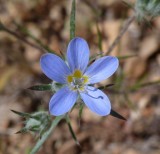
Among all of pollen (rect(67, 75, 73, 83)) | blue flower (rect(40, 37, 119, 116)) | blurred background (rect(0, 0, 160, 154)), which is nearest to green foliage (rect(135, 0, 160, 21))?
blue flower (rect(40, 37, 119, 116))

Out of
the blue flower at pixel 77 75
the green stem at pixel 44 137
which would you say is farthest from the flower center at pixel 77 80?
the green stem at pixel 44 137

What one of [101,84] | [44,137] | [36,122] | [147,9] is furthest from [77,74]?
[101,84]

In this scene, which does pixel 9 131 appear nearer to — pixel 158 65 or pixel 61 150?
pixel 61 150

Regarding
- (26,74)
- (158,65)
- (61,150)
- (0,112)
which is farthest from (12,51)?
(158,65)

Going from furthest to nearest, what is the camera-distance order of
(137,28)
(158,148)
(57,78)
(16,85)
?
(137,28), (16,85), (158,148), (57,78)

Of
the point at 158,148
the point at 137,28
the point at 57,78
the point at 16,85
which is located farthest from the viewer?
the point at 137,28

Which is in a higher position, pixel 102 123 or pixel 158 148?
pixel 102 123

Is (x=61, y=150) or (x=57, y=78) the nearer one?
(x=57, y=78)

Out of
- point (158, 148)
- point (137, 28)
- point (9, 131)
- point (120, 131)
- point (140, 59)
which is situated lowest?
point (158, 148)
